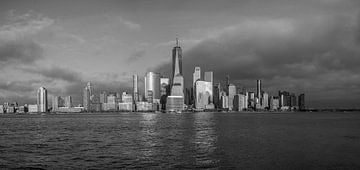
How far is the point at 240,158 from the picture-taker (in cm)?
5766

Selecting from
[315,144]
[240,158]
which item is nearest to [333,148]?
[315,144]

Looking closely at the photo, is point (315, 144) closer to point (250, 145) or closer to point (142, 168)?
point (250, 145)

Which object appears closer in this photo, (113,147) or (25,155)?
(25,155)

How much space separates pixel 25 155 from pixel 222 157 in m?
33.8

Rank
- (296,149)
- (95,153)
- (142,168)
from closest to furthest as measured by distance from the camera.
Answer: (142,168) < (95,153) < (296,149)

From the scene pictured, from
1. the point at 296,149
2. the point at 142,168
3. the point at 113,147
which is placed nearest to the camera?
the point at 142,168

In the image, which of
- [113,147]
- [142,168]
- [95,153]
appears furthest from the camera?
[113,147]

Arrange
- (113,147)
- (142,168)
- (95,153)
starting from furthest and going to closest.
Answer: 1. (113,147)
2. (95,153)
3. (142,168)

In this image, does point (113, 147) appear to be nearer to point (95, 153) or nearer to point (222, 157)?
point (95, 153)

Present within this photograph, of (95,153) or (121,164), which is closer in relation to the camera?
(121,164)

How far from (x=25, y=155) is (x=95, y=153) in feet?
38.9

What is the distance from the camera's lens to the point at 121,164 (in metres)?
52.2

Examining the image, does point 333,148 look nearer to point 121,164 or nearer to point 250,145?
point 250,145

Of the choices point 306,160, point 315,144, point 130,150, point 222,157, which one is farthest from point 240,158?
point 315,144
